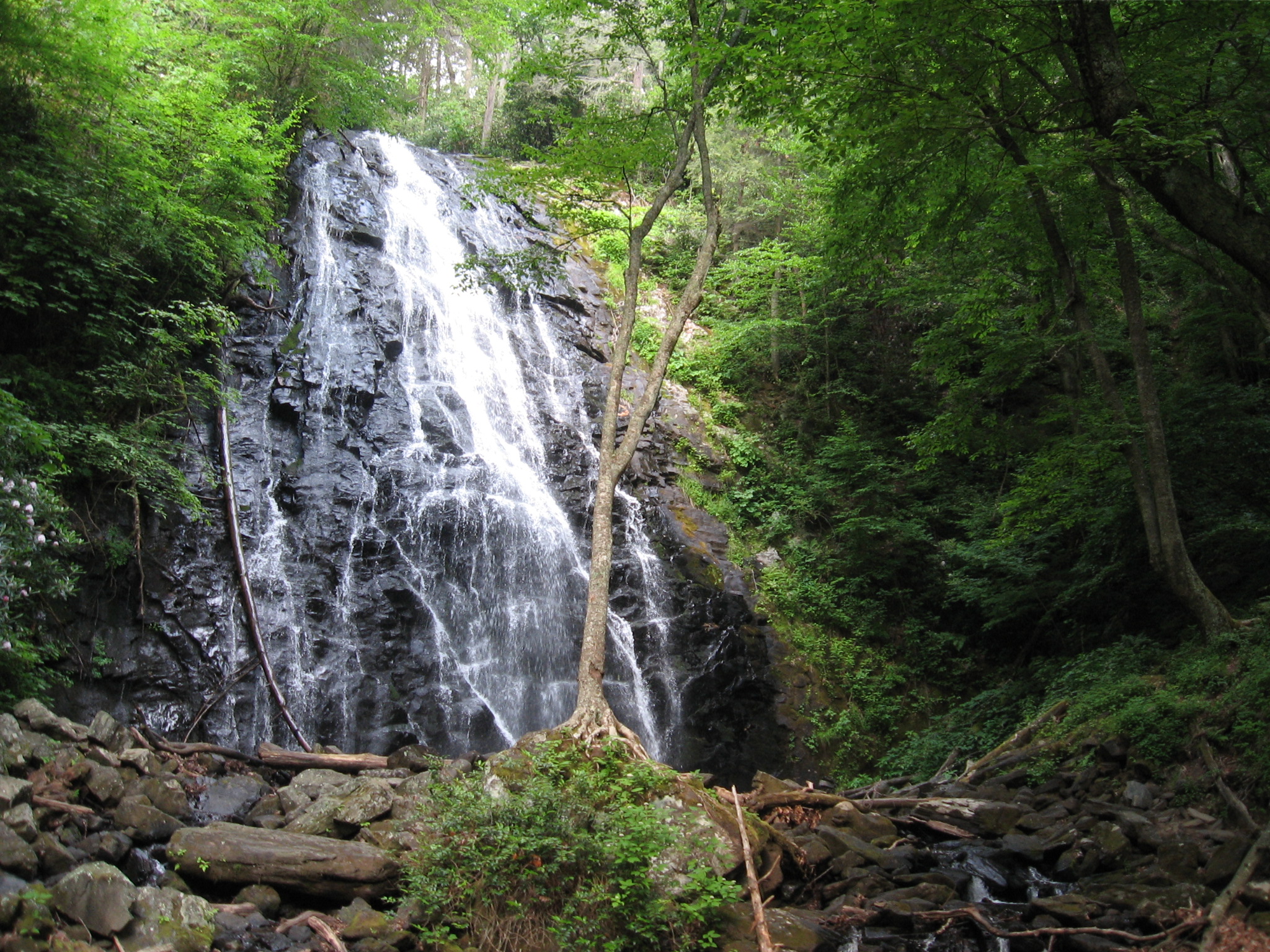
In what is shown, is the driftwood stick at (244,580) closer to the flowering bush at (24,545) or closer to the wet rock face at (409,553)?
the wet rock face at (409,553)

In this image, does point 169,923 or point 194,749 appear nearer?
point 169,923

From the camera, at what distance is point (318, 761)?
279 inches

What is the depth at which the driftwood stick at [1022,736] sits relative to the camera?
8219 millimetres

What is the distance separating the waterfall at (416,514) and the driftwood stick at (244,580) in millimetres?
215

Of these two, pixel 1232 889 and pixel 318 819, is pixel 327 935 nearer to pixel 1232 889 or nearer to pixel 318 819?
pixel 318 819

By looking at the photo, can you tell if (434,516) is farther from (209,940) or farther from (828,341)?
(828,341)

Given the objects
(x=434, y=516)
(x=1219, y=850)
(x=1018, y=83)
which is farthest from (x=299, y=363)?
(x=1219, y=850)

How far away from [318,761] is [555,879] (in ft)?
11.9

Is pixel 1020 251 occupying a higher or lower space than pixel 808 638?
higher

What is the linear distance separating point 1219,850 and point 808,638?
26.1 ft

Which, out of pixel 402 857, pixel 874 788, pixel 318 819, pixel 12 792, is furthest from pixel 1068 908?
pixel 12 792

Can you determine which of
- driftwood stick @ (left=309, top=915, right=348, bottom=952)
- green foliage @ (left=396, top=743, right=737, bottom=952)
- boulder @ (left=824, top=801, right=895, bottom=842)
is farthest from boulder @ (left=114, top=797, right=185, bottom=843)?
boulder @ (left=824, top=801, right=895, bottom=842)

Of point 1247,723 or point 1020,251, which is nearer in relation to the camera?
point 1247,723

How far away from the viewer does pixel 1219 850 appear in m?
4.75
